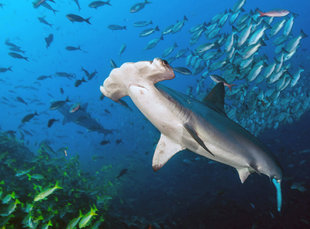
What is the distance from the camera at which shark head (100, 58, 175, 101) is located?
161 centimetres

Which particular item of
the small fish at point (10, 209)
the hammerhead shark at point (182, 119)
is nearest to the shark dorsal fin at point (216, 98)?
the hammerhead shark at point (182, 119)

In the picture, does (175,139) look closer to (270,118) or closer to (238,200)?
(238,200)

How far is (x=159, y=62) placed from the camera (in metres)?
1.57

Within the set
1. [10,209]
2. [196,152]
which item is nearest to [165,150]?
[196,152]

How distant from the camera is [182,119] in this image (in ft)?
6.87

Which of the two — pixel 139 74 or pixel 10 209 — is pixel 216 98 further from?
pixel 10 209

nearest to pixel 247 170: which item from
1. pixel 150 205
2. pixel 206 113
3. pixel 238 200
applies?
pixel 206 113

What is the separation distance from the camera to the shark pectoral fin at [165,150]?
2715 mm

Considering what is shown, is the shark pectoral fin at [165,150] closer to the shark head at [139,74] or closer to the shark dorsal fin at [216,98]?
the shark dorsal fin at [216,98]

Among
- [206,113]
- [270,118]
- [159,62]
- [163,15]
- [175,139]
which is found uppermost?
[159,62]

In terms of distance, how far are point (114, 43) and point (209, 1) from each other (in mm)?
69367

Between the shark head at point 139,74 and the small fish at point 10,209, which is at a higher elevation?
the shark head at point 139,74

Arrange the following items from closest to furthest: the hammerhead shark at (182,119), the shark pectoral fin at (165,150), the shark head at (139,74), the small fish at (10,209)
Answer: the shark head at (139,74) → the hammerhead shark at (182,119) → the shark pectoral fin at (165,150) → the small fish at (10,209)

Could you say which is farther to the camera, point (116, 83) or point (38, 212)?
point (38, 212)
